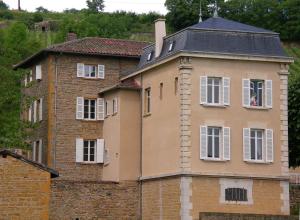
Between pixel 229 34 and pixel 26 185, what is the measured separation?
49.4ft

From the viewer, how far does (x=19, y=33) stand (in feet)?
355

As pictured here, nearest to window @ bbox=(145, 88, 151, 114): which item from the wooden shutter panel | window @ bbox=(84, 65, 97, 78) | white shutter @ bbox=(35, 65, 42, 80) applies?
the wooden shutter panel

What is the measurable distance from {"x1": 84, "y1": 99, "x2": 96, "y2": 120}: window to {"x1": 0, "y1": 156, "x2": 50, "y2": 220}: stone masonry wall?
17.9 m

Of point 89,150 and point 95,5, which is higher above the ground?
point 95,5

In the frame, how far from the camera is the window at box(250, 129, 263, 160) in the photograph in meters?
46.6

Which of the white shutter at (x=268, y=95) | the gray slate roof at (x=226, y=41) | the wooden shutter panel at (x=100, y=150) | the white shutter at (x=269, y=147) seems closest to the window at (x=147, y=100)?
the gray slate roof at (x=226, y=41)

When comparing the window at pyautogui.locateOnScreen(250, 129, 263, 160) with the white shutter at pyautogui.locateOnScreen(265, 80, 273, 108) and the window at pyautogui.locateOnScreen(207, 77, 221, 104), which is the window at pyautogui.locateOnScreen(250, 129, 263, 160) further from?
the window at pyautogui.locateOnScreen(207, 77, 221, 104)

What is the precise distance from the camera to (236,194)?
150 feet

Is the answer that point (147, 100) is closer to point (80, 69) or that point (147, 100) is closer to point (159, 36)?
point (159, 36)

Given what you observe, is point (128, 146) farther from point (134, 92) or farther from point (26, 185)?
point (26, 185)

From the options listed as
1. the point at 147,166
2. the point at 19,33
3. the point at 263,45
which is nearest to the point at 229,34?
the point at 263,45

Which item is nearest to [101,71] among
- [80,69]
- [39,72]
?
[80,69]

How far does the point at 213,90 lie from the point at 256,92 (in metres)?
2.45

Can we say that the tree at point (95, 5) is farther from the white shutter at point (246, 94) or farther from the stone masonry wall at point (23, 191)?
the stone masonry wall at point (23, 191)
